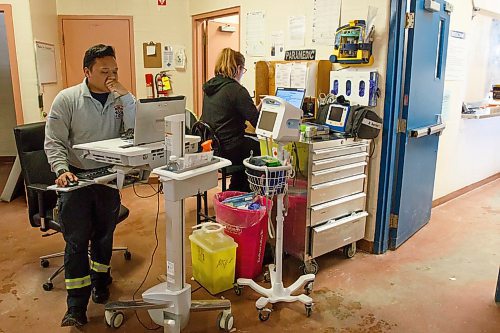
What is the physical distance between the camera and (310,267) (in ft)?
9.46

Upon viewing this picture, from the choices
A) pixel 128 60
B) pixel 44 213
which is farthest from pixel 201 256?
pixel 128 60

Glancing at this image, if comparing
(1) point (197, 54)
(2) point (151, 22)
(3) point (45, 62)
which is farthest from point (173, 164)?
(2) point (151, 22)

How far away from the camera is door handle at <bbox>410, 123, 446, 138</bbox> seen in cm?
318

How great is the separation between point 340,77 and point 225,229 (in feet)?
4.66

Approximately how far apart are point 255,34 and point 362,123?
5.50ft

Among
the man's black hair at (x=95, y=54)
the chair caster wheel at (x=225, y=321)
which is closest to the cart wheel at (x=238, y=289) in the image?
the chair caster wheel at (x=225, y=321)

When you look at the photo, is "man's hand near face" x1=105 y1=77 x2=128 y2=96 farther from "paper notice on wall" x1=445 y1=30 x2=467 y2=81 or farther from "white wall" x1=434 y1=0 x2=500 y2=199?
"white wall" x1=434 y1=0 x2=500 y2=199

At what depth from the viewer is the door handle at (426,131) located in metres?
3.18

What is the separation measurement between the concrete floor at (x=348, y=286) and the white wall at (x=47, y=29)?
138 cm

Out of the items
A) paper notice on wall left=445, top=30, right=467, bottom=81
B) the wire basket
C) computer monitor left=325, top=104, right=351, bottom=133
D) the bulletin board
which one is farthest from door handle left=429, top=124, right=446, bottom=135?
the bulletin board

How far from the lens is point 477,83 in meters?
4.74

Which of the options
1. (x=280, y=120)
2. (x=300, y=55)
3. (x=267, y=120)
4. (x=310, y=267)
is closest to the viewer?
(x=280, y=120)

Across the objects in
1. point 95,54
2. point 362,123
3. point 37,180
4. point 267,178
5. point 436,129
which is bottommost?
point 37,180

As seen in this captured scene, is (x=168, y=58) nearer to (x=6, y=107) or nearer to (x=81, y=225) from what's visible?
(x=6, y=107)
